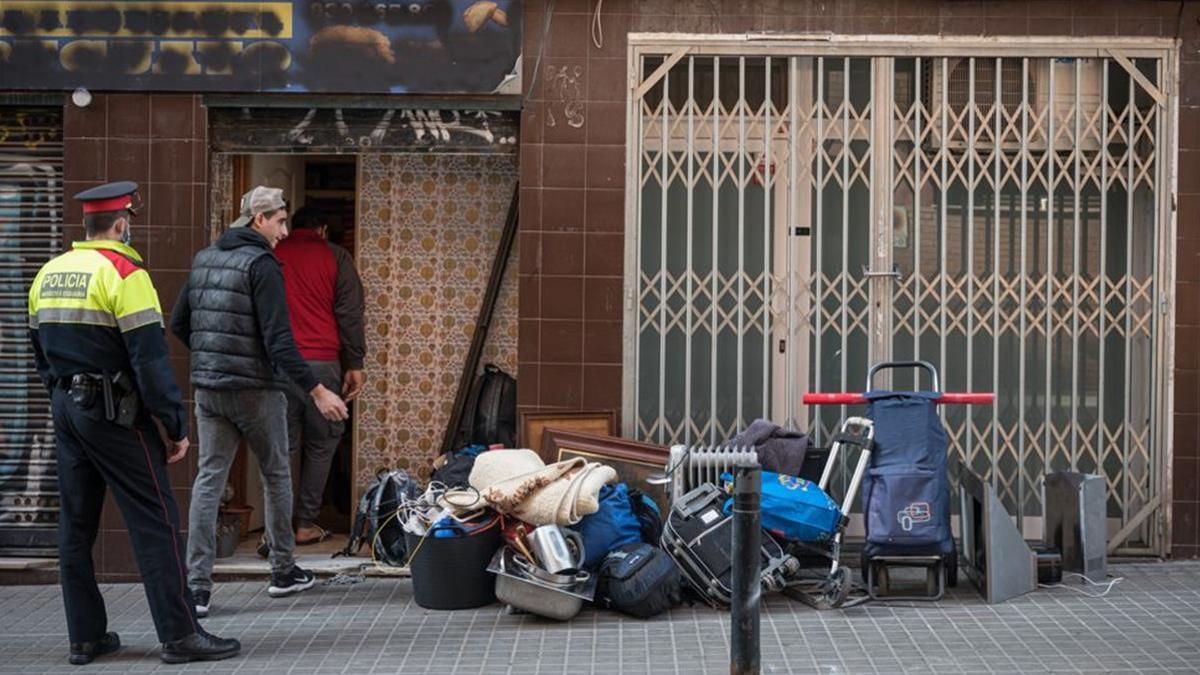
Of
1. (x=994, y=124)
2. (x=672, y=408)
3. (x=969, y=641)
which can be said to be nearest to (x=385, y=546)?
(x=672, y=408)

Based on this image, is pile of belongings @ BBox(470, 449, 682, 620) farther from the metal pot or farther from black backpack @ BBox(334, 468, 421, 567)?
black backpack @ BBox(334, 468, 421, 567)

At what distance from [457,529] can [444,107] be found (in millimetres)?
2566

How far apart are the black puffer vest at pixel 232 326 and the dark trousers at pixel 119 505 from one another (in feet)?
2.70

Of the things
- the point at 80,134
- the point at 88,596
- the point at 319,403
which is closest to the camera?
the point at 88,596

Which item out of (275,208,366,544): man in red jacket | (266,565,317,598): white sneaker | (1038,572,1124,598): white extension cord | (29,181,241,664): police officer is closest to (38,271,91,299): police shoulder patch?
(29,181,241,664): police officer

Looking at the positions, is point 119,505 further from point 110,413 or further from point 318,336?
point 318,336

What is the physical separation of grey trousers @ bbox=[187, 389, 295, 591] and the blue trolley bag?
3.16 m

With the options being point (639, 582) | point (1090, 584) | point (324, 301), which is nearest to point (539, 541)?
point (639, 582)

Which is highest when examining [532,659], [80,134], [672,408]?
[80,134]

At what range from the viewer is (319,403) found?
823cm

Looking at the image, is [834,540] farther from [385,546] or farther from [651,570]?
[385,546]

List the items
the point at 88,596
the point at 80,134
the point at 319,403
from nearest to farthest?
1. the point at 88,596
2. the point at 319,403
3. the point at 80,134

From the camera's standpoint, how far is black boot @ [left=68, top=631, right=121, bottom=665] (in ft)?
24.8

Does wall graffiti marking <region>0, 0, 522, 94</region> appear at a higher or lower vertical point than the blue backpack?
higher
